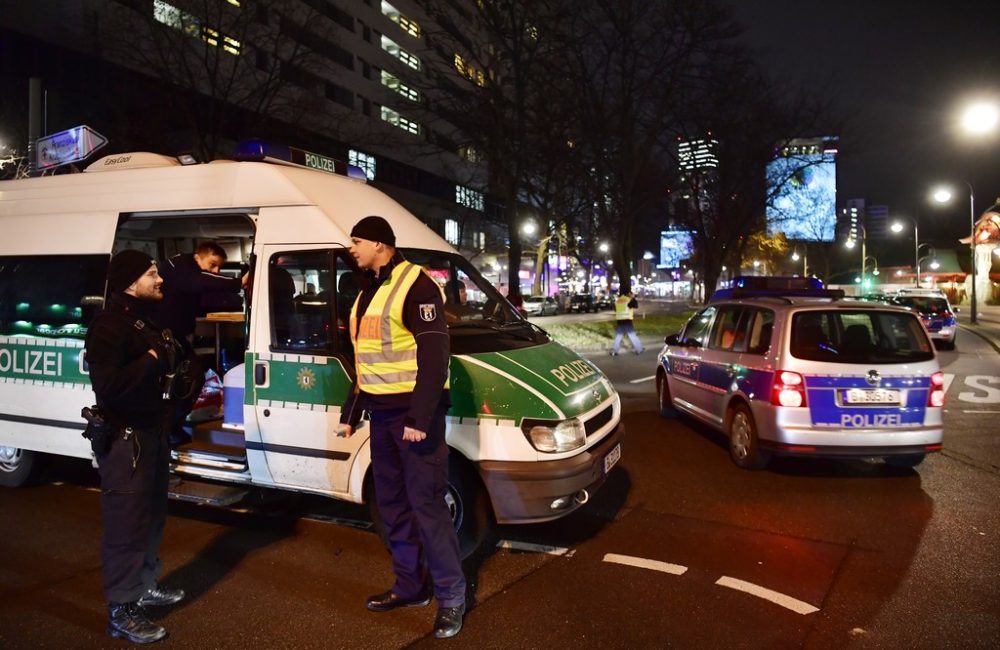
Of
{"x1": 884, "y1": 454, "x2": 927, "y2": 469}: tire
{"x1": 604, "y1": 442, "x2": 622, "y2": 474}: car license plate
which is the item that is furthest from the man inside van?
{"x1": 884, "y1": 454, "x2": 927, "y2": 469}: tire

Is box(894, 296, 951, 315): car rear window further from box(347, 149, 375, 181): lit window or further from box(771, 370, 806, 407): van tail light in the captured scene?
box(347, 149, 375, 181): lit window

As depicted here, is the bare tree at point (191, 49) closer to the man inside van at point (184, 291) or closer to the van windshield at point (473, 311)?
the man inside van at point (184, 291)

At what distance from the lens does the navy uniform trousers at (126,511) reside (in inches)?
143

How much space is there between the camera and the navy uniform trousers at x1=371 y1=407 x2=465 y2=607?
11.7ft

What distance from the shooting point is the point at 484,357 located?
4473 mm

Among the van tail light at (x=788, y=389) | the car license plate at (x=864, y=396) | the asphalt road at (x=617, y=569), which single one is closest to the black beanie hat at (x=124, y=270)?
the asphalt road at (x=617, y=569)

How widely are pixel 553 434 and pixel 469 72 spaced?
1994 centimetres

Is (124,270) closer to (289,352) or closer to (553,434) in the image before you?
(289,352)

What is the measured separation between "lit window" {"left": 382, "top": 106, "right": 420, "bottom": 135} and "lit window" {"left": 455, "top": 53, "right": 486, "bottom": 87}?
29.1 metres

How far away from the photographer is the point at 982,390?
12180mm

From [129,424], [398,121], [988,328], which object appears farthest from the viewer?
→ [398,121]

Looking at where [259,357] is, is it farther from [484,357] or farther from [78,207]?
[78,207]

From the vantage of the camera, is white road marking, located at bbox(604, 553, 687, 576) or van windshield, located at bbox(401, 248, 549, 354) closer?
white road marking, located at bbox(604, 553, 687, 576)

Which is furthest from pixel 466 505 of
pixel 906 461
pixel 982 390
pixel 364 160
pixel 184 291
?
pixel 364 160
